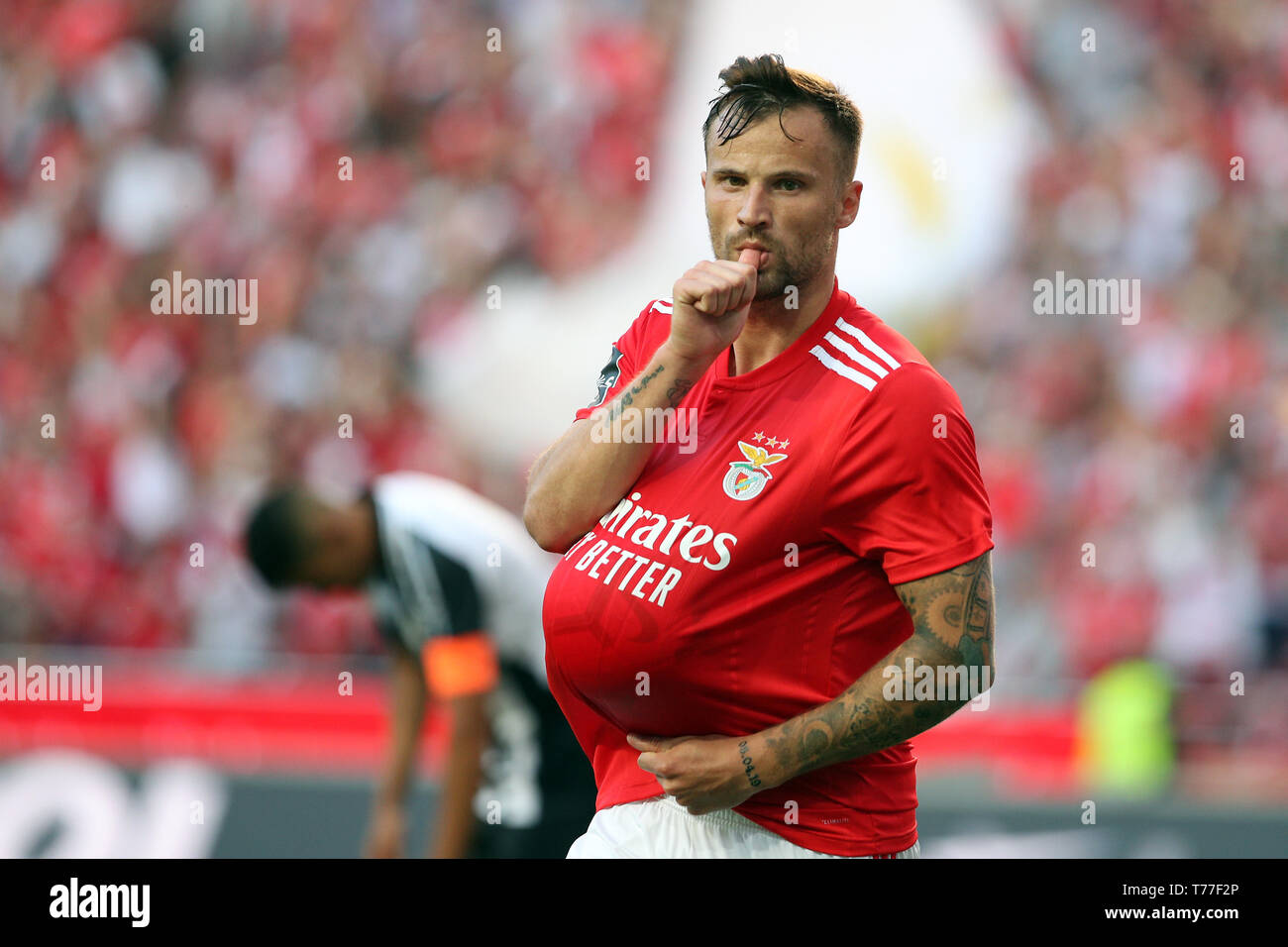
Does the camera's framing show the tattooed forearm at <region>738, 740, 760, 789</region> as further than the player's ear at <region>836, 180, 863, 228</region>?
No

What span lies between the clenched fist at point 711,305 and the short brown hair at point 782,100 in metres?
0.24

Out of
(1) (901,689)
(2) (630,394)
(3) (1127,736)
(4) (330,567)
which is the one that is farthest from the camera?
(3) (1127,736)

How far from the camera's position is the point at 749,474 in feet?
8.71

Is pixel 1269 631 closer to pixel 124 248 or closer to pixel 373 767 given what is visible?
pixel 373 767

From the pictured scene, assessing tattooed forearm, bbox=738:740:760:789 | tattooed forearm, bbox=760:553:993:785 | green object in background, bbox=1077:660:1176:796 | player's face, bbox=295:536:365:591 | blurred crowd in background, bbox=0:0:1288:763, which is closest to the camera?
tattooed forearm, bbox=760:553:993:785

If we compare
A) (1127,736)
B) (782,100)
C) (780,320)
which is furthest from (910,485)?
(1127,736)

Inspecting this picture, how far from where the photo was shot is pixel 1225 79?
938 centimetres

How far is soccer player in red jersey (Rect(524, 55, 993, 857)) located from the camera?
2523 millimetres

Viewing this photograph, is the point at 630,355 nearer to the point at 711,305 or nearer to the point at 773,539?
the point at 711,305

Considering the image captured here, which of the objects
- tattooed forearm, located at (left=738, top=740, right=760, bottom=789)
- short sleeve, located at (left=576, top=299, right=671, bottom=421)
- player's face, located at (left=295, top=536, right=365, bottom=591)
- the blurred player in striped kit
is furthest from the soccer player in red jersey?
player's face, located at (left=295, top=536, right=365, bottom=591)

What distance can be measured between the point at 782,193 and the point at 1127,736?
4721 mm

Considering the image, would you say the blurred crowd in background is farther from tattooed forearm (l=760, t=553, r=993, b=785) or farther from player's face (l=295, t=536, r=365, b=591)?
tattooed forearm (l=760, t=553, r=993, b=785)

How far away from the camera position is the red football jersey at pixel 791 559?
253 centimetres
